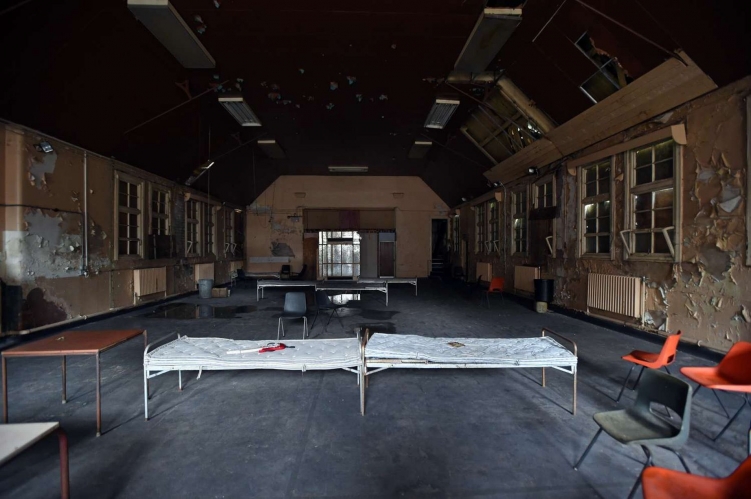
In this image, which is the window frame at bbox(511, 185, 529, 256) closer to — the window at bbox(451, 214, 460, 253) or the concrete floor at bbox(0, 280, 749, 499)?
the concrete floor at bbox(0, 280, 749, 499)

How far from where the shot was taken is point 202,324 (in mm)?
5969

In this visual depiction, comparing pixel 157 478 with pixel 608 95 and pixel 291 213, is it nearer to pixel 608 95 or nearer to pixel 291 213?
pixel 608 95

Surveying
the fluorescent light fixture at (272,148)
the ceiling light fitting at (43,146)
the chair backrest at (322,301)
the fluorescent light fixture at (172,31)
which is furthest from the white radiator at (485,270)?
the ceiling light fitting at (43,146)

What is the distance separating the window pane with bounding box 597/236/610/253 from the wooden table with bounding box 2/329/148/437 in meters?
6.59

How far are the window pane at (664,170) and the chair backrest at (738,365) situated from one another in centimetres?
298

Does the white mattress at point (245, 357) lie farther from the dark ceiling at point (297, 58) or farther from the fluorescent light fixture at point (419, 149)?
the fluorescent light fixture at point (419, 149)

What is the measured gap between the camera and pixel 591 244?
6.26m

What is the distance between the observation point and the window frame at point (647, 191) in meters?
4.43

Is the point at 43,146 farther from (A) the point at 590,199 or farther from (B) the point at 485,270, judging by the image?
(B) the point at 485,270

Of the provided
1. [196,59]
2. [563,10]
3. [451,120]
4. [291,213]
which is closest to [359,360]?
[563,10]

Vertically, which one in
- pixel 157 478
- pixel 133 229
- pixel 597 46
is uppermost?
pixel 597 46

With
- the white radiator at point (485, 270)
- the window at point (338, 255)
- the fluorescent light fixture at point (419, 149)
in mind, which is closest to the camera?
the fluorescent light fixture at point (419, 149)

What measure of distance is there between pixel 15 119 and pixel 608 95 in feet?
26.6

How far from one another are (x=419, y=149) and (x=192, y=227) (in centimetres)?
716
